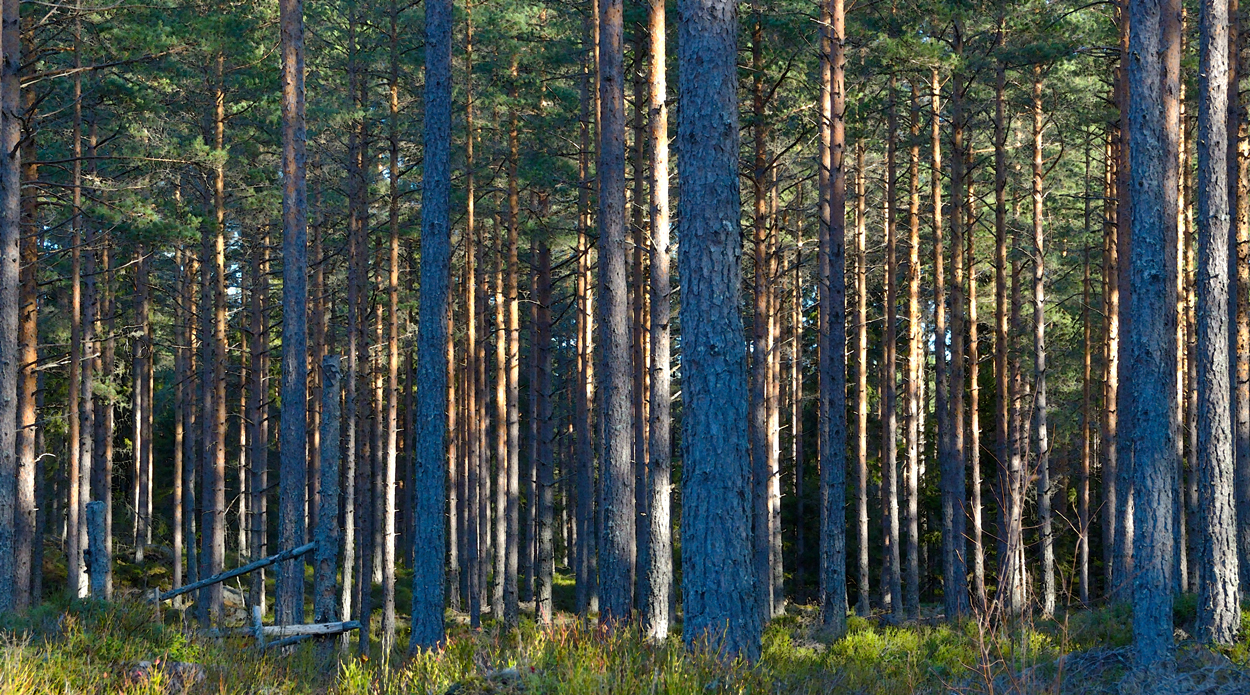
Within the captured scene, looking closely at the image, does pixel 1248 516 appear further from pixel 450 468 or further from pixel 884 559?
pixel 450 468

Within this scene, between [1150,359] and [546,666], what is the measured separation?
710cm

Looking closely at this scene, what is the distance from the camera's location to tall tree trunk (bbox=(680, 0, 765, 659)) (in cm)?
710

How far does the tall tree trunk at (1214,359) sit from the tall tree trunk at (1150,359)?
4.48 ft

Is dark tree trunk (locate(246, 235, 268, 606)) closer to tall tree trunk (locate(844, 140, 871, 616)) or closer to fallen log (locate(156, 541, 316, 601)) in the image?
fallen log (locate(156, 541, 316, 601))

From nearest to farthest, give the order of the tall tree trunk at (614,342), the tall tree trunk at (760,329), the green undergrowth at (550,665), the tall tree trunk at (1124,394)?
the green undergrowth at (550,665) → the tall tree trunk at (614,342) → the tall tree trunk at (1124,394) → the tall tree trunk at (760,329)

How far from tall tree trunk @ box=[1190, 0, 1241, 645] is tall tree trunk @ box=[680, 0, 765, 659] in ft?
21.5

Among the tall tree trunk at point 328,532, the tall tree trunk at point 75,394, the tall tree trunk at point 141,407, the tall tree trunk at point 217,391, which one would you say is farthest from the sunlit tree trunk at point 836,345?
the tall tree trunk at point 141,407

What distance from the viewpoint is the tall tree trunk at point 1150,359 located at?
918 centimetres

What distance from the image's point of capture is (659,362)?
12.6 metres

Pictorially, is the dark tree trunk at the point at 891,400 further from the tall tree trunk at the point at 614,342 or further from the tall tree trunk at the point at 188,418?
the tall tree trunk at the point at 188,418

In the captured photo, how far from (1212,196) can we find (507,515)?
47.6ft

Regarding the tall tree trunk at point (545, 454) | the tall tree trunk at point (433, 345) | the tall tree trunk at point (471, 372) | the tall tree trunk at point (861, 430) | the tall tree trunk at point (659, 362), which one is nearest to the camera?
the tall tree trunk at point (433, 345)

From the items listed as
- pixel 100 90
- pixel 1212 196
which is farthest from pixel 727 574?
pixel 100 90

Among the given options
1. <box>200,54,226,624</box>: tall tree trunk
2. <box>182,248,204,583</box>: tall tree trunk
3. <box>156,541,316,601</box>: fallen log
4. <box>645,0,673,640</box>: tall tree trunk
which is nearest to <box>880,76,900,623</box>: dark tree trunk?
<box>645,0,673,640</box>: tall tree trunk
